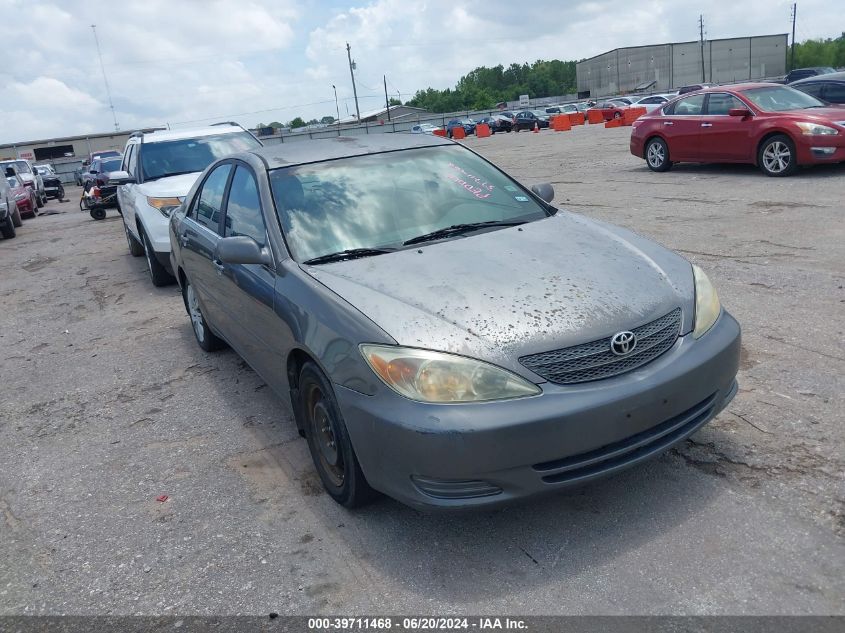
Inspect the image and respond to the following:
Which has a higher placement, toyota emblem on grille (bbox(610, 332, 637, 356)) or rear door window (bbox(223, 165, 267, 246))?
rear door window (bbox(223, 165, 267, 246))

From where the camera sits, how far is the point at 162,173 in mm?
9641

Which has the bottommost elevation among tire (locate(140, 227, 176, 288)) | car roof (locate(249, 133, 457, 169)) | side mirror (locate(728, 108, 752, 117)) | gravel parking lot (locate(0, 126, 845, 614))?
gravel parking lot (locate(0, 126, 845, 614))

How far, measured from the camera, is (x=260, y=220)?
409 centimetres

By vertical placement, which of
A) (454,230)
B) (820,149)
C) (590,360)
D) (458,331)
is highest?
(454,230)

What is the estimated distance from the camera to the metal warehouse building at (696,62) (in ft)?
312

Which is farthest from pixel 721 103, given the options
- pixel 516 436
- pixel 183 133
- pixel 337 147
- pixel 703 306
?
pixel 516 436

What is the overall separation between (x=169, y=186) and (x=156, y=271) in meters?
1.05

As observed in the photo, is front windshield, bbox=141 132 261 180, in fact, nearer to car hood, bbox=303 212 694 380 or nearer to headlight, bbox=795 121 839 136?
car hood, bbox=303 212 694 380

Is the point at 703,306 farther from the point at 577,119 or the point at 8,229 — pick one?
the point at 577,119

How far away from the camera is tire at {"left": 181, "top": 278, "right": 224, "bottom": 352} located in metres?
5.95

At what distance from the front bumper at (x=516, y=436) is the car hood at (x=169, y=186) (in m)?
6.38

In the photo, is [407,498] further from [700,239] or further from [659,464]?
[700,239]

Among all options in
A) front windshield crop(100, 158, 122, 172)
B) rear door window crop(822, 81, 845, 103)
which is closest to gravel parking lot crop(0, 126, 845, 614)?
rear door window crop(822, 81, 845, 103)

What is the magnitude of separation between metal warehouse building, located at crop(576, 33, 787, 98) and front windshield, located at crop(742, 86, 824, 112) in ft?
284
